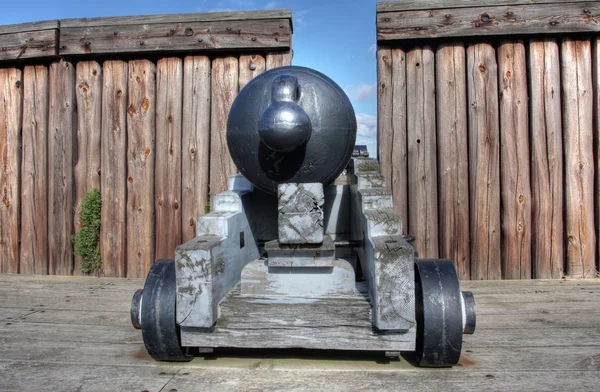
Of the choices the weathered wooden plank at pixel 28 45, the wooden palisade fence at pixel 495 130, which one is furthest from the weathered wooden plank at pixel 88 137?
the wooden palisade fence at pixel 495 130

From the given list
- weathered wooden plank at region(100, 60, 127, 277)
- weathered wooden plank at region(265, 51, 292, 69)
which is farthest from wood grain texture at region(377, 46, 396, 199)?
weathered wooden plank at region(100, 60, 127, 277)

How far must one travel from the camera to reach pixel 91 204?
510 cm

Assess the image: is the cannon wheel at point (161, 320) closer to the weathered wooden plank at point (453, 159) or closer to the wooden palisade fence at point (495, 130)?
the wooden palisade fence at point (495, 130)

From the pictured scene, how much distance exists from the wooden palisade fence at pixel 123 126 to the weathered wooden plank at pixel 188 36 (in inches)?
0.4

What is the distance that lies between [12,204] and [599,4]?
6.47 metres

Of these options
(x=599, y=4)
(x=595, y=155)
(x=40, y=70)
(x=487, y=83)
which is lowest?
(x=595, y=155)

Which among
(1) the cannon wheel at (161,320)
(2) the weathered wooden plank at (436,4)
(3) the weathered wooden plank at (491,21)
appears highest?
(2) the weathered wooden plank at (436,4)

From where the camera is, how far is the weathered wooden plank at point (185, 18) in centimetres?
502

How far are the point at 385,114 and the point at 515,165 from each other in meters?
1.37

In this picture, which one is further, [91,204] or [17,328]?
[91,204]

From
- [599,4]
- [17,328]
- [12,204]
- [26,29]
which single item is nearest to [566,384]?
[17,328]

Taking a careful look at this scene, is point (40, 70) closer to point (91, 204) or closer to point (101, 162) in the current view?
point (101, 162)

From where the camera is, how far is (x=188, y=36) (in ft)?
16.6

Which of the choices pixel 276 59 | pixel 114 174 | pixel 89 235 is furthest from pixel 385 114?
pixel 89 235
